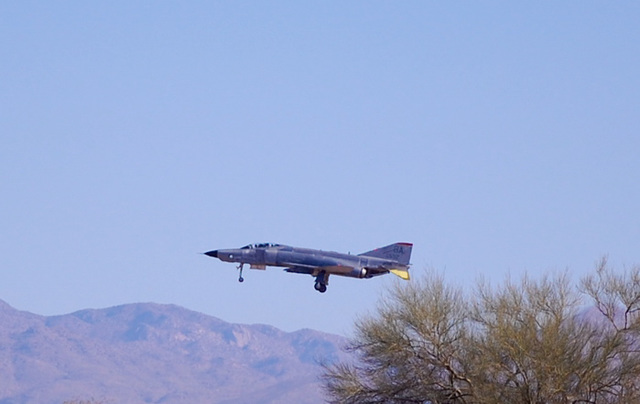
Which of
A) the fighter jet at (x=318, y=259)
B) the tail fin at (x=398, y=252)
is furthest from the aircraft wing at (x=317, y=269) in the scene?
the tail fin at (x=398, y=252)

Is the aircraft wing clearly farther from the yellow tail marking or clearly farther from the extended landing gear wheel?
the yellow tail marking

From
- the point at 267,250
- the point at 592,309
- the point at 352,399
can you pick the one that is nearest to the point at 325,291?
the point at 267,250

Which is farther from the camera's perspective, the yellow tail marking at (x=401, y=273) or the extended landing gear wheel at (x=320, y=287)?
the extended landing gear wheel at (x=320, y=287)

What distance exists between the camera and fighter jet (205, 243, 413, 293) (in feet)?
176

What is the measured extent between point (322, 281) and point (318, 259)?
3.15 feet

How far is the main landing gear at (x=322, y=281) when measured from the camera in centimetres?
5359

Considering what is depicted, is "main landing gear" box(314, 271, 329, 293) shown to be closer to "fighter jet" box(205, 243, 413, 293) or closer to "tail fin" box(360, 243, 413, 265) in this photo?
"fighter jet" box(205, 243, 413, 293)

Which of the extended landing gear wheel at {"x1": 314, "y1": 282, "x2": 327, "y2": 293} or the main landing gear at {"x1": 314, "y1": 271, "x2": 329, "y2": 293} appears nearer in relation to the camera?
the extended landing gear wheel at {"x1": 314, "y1": 282, "x2": 327, "y2": 293}

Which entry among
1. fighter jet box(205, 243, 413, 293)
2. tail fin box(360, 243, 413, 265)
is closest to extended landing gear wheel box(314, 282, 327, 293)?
fighter jet box(205, 243, 413, 293)

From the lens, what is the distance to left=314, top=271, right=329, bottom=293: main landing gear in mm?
53594

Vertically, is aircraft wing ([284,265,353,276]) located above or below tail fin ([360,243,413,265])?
below

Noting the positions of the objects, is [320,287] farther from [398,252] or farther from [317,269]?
[398,252]

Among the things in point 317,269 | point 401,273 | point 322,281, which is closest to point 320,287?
point 322,281

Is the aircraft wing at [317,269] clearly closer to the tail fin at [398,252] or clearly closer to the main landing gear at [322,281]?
the main landing gear at [322,281]
